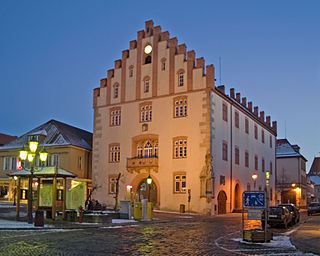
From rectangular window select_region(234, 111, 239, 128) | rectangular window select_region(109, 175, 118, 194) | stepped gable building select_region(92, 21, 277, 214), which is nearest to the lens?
stepped gable building select_region(92, 21, 277, 214)

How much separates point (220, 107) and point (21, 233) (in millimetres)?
27037

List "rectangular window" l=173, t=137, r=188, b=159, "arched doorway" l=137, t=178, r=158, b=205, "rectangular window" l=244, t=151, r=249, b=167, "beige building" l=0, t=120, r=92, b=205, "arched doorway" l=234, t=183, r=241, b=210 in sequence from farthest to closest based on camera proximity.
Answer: "rectangular window" l=244, t=151, r=249, b=167 < "beige building" l=0, t=120, r=92, b=205 < "arched doorway" l=234, t=183, r=241, b=210 < "arched doorway" l=137, t=178, r=158, b=205 < "rectangular window" l=173, t=137, r=188, b=159

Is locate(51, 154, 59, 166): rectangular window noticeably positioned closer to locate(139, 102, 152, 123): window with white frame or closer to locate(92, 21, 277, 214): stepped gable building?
locate(92, 21, 277, 214): stepped gable building

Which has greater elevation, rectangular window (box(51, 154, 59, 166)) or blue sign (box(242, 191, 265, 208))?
rectangular window (box(51, 154, 59, 166))

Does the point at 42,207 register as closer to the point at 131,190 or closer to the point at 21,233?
the point at 21,233

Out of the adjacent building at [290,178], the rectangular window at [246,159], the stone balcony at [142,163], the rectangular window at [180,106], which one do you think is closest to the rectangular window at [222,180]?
the stone balcony at [142,163]

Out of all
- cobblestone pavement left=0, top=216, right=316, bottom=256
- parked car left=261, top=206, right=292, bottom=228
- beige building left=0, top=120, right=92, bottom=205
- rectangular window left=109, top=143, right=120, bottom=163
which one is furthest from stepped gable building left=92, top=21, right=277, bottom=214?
cobblestone pavement left=0, top=216, right=316, bottom=256

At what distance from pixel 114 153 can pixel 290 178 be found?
41.7 meters

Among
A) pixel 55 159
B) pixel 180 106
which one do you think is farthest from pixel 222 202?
pixel 55 159

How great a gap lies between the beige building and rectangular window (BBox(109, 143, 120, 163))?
194 inches

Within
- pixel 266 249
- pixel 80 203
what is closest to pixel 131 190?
pixel 80 203

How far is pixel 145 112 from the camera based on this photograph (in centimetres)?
4306

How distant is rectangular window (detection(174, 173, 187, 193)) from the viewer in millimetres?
39297

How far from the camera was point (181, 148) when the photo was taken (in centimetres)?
4003
